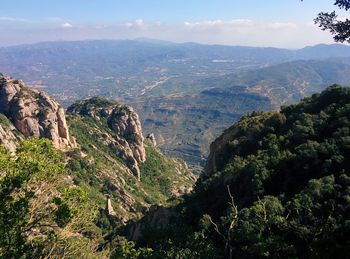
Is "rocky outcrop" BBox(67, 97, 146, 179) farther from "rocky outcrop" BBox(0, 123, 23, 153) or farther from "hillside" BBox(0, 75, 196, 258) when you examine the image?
"rocky outcrop" BBox(0, 123, 23, 153)

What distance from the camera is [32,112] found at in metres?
93.1

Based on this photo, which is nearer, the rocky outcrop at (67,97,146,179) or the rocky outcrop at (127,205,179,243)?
the rocky outcrop at (127,205,179,243)

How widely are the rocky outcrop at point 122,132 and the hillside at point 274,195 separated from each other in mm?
58794

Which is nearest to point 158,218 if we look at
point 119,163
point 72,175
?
point 72,175

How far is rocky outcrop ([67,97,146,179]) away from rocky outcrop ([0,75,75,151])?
2064cm

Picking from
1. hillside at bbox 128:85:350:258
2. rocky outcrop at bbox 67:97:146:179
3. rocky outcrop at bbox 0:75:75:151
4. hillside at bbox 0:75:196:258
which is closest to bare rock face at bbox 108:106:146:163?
rocky outcrop at bbox 67:97:146:179

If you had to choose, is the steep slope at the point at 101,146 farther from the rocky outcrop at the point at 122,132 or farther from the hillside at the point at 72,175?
the hillside at the point at 72,175

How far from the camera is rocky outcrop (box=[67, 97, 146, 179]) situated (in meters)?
118

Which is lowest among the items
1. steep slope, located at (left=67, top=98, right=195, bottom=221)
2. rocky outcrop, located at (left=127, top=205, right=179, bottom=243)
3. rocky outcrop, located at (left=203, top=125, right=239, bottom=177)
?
steep slope, located at (left=67, top=98, right=195, bottom=221)

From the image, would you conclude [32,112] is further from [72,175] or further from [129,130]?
[129,130]

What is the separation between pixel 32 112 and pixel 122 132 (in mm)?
35542

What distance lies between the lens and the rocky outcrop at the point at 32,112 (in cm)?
8994

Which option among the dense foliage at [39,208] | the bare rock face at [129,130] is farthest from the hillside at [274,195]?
the bare rock face at [129,130]

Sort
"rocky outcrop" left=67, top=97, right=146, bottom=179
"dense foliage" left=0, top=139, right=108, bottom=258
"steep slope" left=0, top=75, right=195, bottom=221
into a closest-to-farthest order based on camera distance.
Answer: "dense foliage" left=0, top=139, right=108, bottom=258, "steep slope" left=0, top=75, right=195, bottom=221, "rocky outcrop" left=67, top=97, right=146, bottom=179
